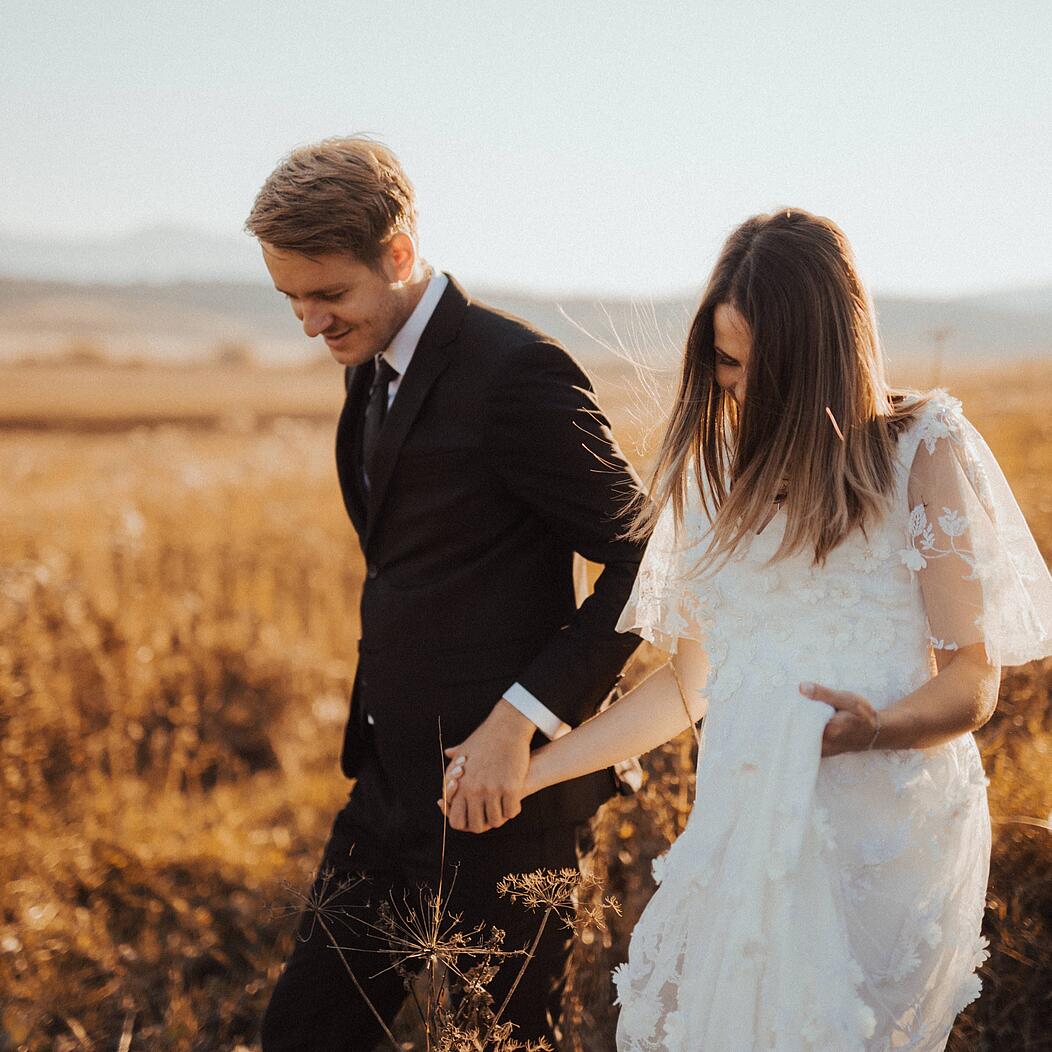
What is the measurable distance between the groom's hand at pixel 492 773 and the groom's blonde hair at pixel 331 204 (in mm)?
1074

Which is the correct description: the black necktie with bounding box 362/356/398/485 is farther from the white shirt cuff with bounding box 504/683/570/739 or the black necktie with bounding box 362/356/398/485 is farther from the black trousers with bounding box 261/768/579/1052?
the black trousers with bounding box 261/768/579/1052

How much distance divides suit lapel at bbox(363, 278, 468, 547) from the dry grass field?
0.40 meters

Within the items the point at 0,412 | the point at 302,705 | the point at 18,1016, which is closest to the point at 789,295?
the point at 18,1016

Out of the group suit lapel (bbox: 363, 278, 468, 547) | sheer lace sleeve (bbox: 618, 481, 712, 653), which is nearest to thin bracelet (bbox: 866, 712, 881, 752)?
sheer lace sleeve (bbox: 618, 481, 712, 653)

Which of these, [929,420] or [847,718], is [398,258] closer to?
[929,420]

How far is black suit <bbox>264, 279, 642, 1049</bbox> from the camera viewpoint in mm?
2250

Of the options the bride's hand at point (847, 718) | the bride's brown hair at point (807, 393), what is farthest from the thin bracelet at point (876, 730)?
the bride's brown hair at point (807, 393)

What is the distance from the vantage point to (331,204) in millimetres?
2270

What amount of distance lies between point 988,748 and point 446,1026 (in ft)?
6.03

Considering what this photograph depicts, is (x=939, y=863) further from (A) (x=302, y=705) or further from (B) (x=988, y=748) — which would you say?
(A) (x=302, y=705)

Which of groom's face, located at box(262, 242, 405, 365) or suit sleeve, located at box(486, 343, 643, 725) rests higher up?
groom's face, located at box(262, 242, 405, 365)

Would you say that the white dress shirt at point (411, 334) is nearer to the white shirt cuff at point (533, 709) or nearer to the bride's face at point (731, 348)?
the white shirt cuff at point (533, 709)

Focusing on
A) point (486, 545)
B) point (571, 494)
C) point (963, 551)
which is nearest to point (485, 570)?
point (486, 545)

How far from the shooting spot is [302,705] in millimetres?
6375
